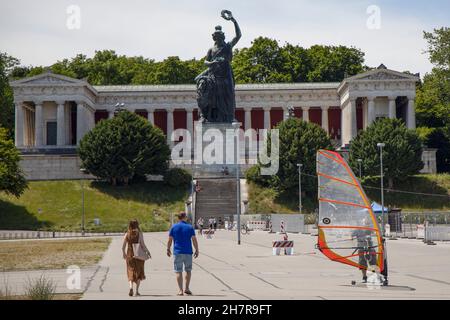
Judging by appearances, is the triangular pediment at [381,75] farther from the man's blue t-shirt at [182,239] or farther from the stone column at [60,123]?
the man's blue t-shirt at [182,239]

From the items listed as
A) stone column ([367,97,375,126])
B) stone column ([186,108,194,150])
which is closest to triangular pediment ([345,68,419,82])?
stone column ([367,97,375,126])

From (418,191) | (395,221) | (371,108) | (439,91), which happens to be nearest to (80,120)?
(371,108)

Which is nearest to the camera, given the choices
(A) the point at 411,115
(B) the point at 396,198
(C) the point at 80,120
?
(B) the point at 396,198

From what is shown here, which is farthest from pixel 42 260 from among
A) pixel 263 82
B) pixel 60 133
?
pixel 263 82

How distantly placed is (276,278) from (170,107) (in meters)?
94.1

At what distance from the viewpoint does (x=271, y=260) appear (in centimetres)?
3122

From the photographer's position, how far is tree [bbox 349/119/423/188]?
3297 inches

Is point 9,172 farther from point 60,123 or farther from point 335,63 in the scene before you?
point 335,63

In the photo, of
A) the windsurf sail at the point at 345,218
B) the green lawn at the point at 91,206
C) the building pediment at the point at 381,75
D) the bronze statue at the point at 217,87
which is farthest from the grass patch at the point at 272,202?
the windsurf sail at the point at 345,218

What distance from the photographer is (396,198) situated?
274 feet

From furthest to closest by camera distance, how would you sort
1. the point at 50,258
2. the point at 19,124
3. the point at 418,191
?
the point at 19,124 → the point at 418,191 → the point at 50,258

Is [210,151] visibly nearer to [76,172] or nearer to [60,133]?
[76,172]
